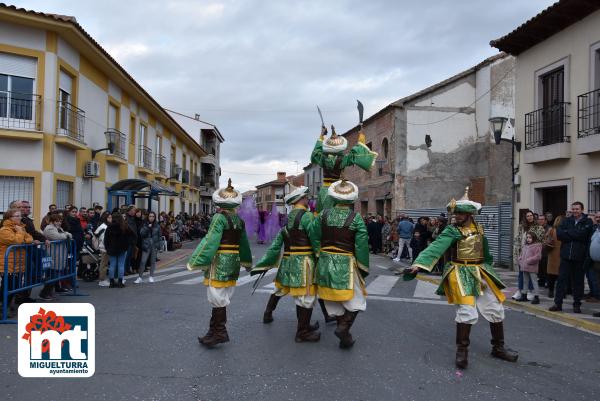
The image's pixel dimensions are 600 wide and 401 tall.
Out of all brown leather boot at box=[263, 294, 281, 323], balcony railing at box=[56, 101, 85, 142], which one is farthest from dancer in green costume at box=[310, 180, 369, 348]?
balcony railing at box=[56, 101, 85, 142]

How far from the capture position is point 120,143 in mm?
19969

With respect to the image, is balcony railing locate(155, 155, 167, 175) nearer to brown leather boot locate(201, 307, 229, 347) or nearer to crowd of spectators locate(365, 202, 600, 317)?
crowd of spectators locate(365, 202, 600, 317)

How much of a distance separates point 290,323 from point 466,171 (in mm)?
20124

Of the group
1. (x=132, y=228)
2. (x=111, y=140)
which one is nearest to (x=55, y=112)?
(x=111, y=140)

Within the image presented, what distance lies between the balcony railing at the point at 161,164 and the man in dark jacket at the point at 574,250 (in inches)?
859

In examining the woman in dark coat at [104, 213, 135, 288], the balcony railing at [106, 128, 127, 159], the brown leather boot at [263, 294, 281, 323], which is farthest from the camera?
the balcony railing at [106, 128, 127, 159]

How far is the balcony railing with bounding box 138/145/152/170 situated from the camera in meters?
23.3

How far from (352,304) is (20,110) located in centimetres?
1214

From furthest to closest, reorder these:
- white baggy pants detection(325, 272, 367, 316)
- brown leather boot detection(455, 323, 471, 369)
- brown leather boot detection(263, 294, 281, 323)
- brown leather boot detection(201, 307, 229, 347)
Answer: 1. brown leather boot detection(263, 294, 281, 323)
2. white baggy pants detection(325, 272, 367, 316)
3. brown leather boot detection(201, 307, 229, 347)
4. brown leather boot detection(455, 323, 471, 369)

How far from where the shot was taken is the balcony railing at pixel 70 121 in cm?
1504

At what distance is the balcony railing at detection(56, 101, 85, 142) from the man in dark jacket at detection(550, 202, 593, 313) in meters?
12.9

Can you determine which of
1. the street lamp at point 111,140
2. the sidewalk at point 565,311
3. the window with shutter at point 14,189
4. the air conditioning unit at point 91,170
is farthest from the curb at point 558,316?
the street lamp at point 111,140

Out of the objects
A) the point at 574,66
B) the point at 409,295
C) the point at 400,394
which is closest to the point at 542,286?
the point at 409,295

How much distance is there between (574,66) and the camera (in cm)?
1239
